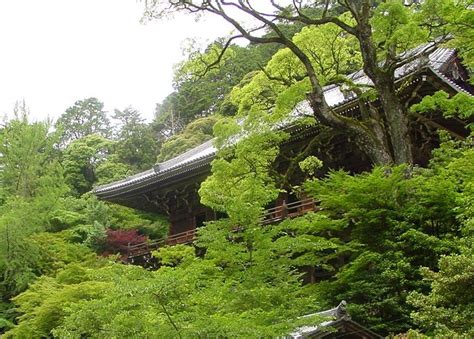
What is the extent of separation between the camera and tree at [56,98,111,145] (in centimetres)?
5478

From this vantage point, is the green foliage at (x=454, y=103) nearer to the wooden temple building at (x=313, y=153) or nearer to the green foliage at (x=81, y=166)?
the wooden temple building at (x=313, y=153)

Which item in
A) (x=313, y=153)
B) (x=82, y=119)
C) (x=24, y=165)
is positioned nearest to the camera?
(x=313, y=153)

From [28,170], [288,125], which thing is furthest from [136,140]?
[288,125]

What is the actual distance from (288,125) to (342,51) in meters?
2.15

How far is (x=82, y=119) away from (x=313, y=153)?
45.2m

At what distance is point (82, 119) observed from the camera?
186 ft

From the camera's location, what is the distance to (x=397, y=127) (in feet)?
36.6

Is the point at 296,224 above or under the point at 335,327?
above

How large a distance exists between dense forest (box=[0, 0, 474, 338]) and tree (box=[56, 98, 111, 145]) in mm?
35147

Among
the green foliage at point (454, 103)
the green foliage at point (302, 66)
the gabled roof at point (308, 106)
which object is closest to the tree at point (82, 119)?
the gabled roof at point (308, 106)

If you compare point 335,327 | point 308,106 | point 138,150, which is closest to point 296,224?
point 335,327

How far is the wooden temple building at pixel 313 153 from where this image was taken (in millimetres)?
12820

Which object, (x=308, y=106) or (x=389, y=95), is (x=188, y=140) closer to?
(x=308, y=106)

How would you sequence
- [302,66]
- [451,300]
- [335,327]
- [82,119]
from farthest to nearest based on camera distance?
[82,119], [302,66], [335,327], [451,300]
